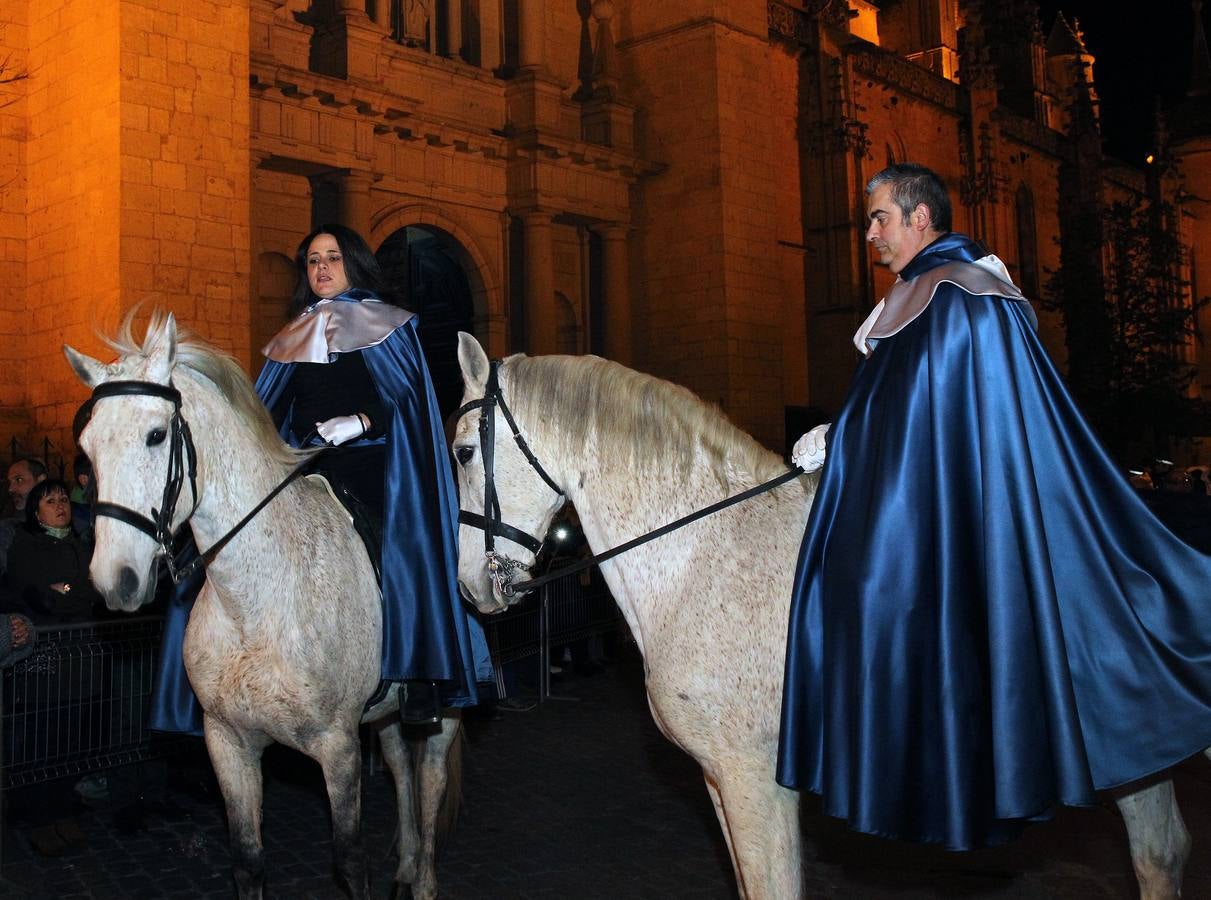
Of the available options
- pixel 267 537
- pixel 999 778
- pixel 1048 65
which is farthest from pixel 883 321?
pixel 1048 65

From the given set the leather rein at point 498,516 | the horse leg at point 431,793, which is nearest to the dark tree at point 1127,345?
the horse leg at point 431,793

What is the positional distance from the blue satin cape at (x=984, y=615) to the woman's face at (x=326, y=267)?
103 inches

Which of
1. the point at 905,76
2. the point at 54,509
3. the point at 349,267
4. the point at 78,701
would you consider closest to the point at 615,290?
the point at 905,76

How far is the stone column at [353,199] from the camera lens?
559 inches

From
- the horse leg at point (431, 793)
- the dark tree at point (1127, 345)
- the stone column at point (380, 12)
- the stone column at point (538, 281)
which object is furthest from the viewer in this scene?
the dark tree at point (1127, 345)

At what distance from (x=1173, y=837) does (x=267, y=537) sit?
3.14 meters

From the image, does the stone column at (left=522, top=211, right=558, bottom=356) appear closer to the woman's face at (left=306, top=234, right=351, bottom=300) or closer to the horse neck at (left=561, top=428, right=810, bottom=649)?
the woman's face at (left=306, top=234, right=351, bottom=300)

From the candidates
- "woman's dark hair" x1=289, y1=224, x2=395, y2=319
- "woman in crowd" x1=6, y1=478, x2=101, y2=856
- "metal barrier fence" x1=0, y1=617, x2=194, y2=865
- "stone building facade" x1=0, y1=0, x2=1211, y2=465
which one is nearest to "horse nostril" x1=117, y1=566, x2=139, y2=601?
"woman's dark hair" x1=289, y1=224, x2=395, y2=319

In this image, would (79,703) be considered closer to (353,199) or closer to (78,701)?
(78,701)

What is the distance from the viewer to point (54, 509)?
6.18 meters

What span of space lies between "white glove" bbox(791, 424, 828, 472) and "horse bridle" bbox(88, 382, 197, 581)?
1915mm

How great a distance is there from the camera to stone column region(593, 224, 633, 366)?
60.2 ft

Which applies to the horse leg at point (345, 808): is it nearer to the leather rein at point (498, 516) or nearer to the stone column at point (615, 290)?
the leather rein at point (498, 516)

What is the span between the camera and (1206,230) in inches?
1640
